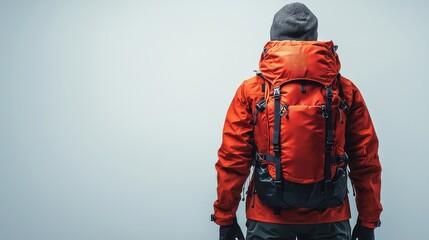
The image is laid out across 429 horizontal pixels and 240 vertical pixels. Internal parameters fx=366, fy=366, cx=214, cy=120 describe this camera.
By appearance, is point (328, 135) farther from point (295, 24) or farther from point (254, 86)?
point (295, 24)

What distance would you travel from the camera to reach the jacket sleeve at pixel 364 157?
157 centimetres

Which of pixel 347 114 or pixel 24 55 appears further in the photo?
pixel 24 55

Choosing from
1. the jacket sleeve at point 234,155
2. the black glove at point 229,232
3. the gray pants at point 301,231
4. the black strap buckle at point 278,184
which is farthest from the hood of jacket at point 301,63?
the black glove at point 229,232

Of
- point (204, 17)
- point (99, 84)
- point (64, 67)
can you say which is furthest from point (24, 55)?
point (204, 17)

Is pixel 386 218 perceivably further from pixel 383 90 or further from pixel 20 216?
pixel 20 216

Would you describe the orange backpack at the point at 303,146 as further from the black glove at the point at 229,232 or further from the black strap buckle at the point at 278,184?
the black glove at the point at 229,232

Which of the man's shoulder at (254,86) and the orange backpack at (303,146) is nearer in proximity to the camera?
the orange backpack at (303,146)

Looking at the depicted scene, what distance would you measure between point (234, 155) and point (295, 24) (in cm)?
59

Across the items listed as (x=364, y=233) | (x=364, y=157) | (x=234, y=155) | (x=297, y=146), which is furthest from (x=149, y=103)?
(x=364, y=233)

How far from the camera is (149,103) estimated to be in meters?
2.23

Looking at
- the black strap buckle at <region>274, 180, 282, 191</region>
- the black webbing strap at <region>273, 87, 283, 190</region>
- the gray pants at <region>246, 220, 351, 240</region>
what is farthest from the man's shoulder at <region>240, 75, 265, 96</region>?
the gray pants at <region>246, 220, 351, 240</region>

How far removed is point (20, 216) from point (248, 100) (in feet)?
5.58

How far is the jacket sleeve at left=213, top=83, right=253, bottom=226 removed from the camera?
5.08ft

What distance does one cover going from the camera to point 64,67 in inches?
89.3
